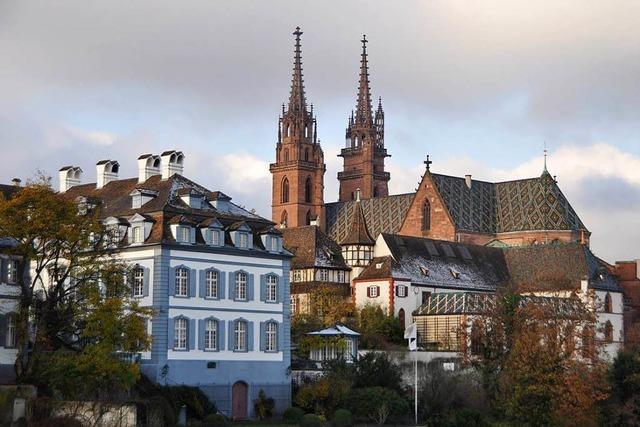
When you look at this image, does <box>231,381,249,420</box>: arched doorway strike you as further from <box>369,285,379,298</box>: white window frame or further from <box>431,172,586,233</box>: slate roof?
<box>431,172,586,233</box>: slate roof

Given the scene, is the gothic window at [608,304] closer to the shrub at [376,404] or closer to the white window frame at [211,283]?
the shrub at [376,404]

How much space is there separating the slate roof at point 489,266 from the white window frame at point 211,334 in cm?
3962

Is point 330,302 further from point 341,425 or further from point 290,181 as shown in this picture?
point 290,181

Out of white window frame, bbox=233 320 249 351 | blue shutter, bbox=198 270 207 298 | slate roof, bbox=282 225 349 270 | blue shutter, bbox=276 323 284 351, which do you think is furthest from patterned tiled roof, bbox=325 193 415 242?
blue shutter, bbox=198 270 207 298

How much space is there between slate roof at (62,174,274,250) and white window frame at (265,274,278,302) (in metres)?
1.91

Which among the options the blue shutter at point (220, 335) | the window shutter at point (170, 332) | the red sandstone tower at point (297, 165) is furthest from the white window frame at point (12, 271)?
the red sandstone tower at point (297, 165)

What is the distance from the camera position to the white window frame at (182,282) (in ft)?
243

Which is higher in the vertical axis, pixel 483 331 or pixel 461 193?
pixel 461 193

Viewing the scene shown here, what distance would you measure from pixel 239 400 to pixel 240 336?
362 cm

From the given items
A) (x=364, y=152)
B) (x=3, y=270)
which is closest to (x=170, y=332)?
(x=3, y=270)

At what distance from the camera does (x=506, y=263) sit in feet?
429

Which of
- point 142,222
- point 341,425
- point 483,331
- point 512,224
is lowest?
point 341,425

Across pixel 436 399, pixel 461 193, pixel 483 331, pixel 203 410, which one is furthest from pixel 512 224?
pixel 203 410

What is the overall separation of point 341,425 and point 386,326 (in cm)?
3458
